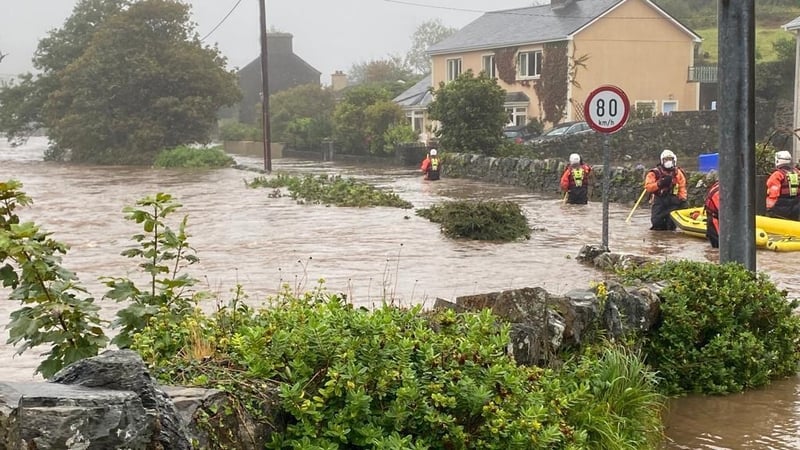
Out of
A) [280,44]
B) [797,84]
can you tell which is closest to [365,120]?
[797,84]

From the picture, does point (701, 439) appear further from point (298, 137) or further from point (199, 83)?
point (298, 137)

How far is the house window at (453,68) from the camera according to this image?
56.0 metres

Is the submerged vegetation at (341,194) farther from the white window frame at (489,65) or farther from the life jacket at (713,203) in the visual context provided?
the white window frame at (489,65)

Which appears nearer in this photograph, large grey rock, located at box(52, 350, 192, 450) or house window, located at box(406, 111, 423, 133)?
large grey rock, located at box(52, 350, 192, 450)

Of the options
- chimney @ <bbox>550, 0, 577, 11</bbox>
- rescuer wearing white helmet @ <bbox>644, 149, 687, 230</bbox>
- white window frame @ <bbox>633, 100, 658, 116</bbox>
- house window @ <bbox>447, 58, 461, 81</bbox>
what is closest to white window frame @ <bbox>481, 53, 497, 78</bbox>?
house window @ <bbox>447, 58, 461, 81</bbox>

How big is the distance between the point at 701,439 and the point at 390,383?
9.14 feet

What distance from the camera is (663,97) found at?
5241 cm

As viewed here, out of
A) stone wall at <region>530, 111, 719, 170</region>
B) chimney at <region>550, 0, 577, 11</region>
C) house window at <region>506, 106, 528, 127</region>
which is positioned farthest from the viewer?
chimney at <region>550, 0, 577, 11</region>

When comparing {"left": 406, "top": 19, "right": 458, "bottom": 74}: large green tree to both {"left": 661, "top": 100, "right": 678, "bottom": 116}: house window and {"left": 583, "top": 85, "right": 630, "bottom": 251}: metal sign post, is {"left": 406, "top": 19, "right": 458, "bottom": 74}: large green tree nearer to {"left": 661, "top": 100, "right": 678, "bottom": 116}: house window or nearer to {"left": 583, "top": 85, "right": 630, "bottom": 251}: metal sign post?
{"left": 661, "top": 100, "right": 678, "bottom": 116}: house window

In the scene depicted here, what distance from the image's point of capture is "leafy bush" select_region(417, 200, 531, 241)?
16.9 metres

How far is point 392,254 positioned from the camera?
1523 cm

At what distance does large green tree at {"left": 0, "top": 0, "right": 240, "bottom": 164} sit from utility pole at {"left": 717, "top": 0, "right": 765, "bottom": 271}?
43588mm

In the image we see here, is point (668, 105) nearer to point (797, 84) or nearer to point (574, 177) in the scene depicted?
point (797, 84)

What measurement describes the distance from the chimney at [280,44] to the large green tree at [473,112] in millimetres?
56595
